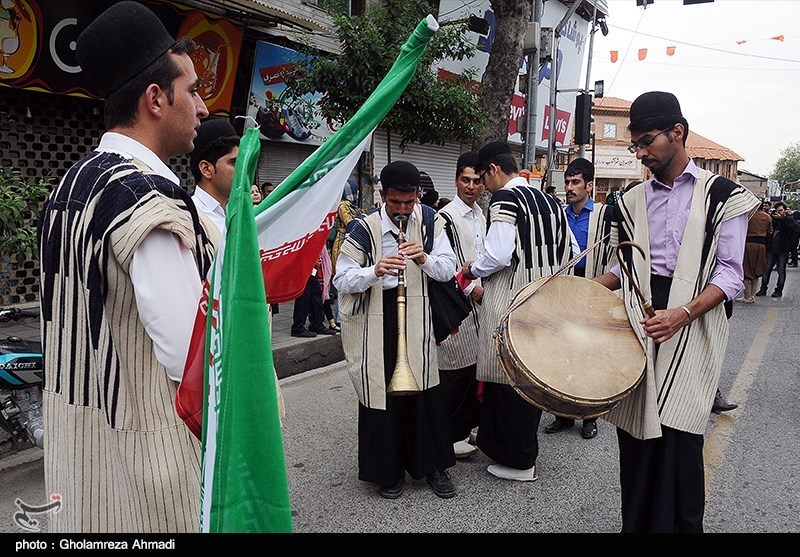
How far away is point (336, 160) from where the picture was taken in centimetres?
134

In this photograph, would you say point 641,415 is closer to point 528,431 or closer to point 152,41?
point 528,431

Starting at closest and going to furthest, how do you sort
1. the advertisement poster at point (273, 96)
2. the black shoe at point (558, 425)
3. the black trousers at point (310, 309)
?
the black shoe at point (558, 425) < the black trousers at point (310, 309) < the advertisement poster at point (273, 96)

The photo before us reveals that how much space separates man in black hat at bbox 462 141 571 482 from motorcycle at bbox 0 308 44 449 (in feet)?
8.46

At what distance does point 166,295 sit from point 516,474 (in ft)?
9.61

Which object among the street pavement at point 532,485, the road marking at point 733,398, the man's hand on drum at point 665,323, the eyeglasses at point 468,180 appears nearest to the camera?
the man's hand on drum at point 665,323

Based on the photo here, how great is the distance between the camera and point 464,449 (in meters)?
4.01

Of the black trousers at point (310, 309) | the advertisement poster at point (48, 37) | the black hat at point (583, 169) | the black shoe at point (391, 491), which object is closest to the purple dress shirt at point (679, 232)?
the black shoe at point (391, 491)

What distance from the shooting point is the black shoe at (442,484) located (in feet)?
11.2

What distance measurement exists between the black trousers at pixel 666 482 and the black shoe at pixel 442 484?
107 cm

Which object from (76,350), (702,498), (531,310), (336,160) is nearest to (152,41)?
(336,160)

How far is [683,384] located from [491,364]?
1347 millimetres

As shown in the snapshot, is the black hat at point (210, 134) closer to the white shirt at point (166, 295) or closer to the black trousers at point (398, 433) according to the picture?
the black trousers at point (398, 433)

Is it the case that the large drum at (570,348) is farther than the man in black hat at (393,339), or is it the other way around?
the man in black hat at (393,339)

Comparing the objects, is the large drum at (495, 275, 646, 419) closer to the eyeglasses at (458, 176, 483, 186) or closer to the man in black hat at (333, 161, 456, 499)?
the man in black hat at (333, 161, 456, 499)
